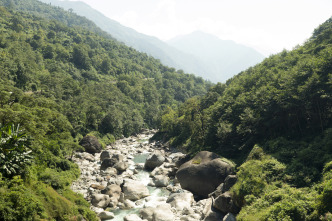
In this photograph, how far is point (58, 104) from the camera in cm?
5975

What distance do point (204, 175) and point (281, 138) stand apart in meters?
11.9

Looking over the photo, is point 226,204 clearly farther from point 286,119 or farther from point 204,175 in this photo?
point 286,119

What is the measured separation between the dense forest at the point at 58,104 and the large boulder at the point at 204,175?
14.2m

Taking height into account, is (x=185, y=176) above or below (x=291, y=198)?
below

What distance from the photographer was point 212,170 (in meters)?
33.2

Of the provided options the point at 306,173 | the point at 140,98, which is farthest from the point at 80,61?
the point at 306,173

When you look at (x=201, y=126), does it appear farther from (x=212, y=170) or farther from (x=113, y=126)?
(x=113, y=126)

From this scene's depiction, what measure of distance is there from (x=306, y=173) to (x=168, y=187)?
19.4m

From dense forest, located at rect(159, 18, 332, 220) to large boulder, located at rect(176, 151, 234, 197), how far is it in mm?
3373

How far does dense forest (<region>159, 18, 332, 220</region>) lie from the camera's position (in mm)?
20984

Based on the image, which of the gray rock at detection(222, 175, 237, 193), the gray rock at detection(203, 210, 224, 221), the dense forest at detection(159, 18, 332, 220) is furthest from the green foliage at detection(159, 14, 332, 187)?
the gray rock at detection(203, 210, 224, 221)

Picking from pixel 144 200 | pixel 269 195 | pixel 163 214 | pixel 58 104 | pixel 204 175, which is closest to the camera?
pixel 269 195

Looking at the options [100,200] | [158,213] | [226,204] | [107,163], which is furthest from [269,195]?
[107,163]

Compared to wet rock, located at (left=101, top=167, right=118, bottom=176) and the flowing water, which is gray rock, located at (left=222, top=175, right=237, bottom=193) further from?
wet rock, located at (left=101, top=167, right=118, bottom=176)
